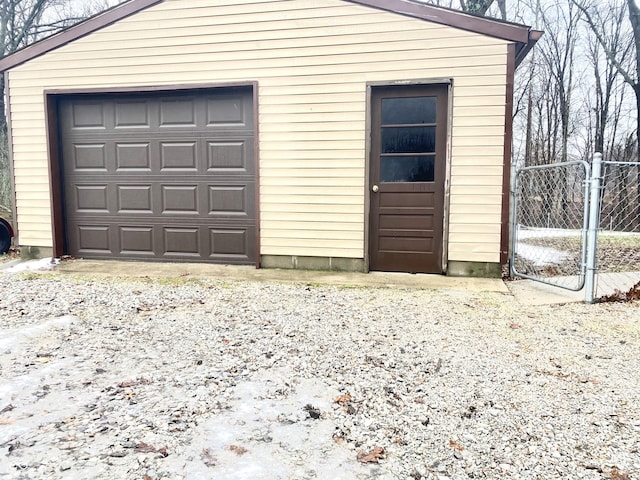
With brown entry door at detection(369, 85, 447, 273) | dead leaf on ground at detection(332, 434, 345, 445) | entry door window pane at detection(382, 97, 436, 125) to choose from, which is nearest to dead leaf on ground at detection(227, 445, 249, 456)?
dead leaf on ground at detection(332, 434, 345, 445)

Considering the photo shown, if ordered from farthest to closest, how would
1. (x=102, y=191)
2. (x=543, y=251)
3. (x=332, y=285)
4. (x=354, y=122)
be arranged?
(x=543, y=251), (x=102, y=191), (x=354, y=122), (x=332, y=285)

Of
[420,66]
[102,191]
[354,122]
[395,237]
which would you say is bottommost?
[395,237]

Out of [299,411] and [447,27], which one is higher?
[447,27]

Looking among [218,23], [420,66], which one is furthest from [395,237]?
[218,23]

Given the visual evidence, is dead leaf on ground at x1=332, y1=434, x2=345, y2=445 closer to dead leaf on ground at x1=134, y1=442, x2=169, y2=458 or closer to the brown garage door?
dead leaf on ground at x1=134, y1=442, x2=169, y2=458

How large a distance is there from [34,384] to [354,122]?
151 inches

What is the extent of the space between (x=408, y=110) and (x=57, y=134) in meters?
4.33

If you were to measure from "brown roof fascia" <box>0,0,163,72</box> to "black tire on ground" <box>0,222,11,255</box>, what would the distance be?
7.07 ft

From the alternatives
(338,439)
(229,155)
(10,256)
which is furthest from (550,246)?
(10,256)

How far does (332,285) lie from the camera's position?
467 cm

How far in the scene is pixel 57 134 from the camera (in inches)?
231

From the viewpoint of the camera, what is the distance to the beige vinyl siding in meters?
4.80

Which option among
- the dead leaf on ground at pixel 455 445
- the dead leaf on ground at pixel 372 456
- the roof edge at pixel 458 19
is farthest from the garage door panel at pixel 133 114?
A: the dead leaf on ground at pixel 455 445

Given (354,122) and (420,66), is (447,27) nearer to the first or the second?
(420,66)
